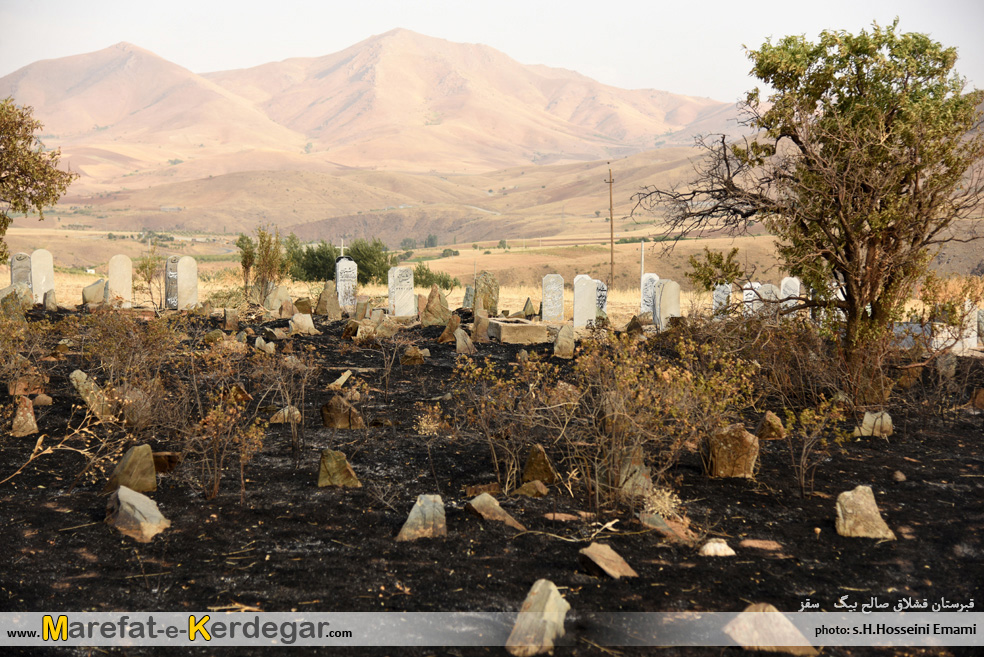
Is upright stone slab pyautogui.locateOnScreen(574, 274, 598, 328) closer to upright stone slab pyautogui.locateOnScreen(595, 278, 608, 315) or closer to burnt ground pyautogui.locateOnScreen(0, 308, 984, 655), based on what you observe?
upright stone slab pyautogui.locateOnScreen(595, 278, 608, 315)

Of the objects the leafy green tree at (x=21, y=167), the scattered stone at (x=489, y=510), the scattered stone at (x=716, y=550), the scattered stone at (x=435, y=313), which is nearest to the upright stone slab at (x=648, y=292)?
the scattered stone at (x=435, y=313)

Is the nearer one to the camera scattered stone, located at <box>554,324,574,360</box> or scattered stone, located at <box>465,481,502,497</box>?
scattered stone, located at <box>465,481,502,497</box>

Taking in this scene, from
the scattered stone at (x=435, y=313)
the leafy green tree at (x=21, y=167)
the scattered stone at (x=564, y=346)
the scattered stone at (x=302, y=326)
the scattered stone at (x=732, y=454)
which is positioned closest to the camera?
the scattered stone at (x=732, y=454)

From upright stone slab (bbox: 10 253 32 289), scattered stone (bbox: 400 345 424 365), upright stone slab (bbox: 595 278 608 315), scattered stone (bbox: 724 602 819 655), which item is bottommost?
scattered stone (bbox: 724 602 819 655)

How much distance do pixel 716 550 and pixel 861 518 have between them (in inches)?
42.7

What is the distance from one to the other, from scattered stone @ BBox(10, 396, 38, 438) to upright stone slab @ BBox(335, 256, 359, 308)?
30.5ft

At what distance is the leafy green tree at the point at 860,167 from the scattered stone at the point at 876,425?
1004 millimetres

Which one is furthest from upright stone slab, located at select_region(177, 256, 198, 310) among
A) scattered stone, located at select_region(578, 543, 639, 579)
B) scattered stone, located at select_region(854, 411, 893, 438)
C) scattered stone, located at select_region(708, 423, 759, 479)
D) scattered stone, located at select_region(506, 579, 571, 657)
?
scattered stone, located at select_region(506, 579, 571, 657)

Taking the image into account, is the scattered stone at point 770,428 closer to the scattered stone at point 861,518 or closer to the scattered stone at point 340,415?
the scattered stone at point 861,518

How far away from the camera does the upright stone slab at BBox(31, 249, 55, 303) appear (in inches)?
605

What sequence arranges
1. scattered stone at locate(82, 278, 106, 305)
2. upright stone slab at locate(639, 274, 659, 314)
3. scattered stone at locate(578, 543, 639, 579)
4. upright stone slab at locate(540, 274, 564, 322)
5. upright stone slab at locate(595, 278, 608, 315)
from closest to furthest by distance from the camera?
scattered stone at locate(578, 543, 639, 579) < upright stone slab at locate(595, 278, 608, 315) < upright stone slab at locate(540, 274, 564, 322) < scattered stone at locate(82, 278, 106, 305) < upright stone slab at locate(639, 274, 659, 314)

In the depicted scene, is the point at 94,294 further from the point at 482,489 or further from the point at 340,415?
the point at 482,489

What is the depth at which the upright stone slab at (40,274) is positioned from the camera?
50.4ft

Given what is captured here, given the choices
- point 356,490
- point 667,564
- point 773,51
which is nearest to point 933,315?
point 773,51
